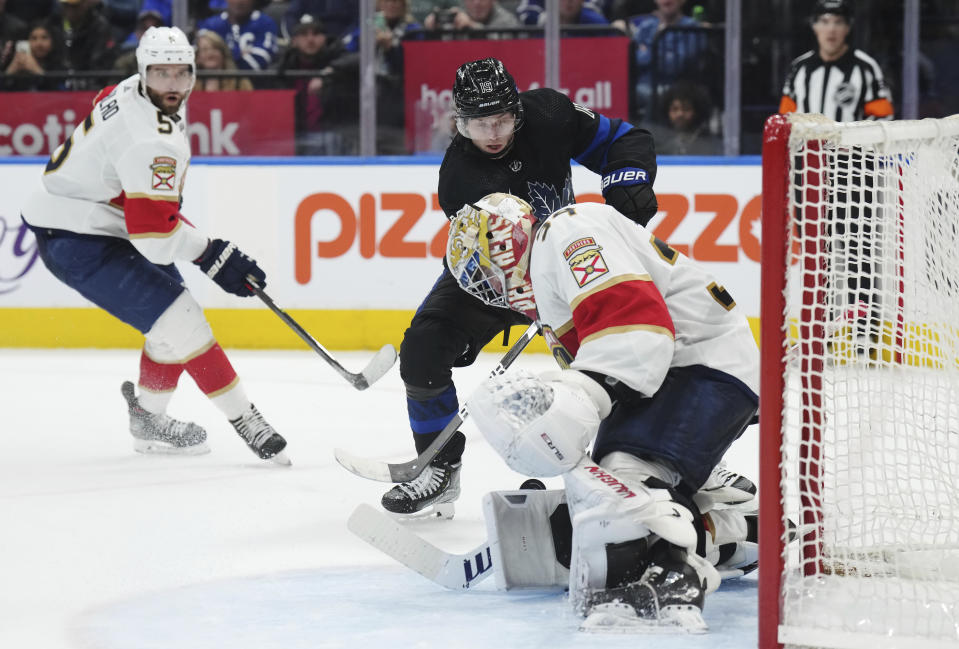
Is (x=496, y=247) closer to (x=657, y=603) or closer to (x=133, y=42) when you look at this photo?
(x=657, y=603)

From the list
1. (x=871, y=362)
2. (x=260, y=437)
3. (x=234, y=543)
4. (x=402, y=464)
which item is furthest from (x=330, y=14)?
(x=871, y=362)

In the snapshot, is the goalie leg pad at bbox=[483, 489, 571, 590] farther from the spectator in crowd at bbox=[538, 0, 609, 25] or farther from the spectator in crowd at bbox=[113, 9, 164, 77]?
the spectator in crowd at bbox=[113, 9, 164, 77]

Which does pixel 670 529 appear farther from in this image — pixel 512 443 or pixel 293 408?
pixel 293 408

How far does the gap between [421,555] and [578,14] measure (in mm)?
3662

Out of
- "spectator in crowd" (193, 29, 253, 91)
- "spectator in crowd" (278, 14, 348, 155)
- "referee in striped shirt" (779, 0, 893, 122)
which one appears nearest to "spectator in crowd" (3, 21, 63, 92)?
"spectator in crowd" (193, 29, 253, 91)

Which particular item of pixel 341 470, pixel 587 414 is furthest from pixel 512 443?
pixel 341 470

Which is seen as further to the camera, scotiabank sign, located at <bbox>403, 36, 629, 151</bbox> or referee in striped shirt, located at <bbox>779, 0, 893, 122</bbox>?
scotiabank sign, located at <bbox>403, 36, 629, 151</bbox>

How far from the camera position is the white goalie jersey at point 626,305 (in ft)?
6.99

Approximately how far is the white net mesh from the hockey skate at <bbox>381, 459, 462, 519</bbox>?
954mm

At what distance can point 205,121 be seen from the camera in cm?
586

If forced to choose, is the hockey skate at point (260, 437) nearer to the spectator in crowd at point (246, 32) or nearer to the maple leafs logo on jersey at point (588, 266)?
the maple leafs logo on jersey at point (588, 266)

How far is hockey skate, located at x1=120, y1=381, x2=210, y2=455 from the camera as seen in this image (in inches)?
152

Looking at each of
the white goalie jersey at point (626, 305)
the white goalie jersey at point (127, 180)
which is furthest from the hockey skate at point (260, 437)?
the white goalie jersey at point (626, 305)

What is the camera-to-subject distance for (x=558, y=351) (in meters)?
2.42
